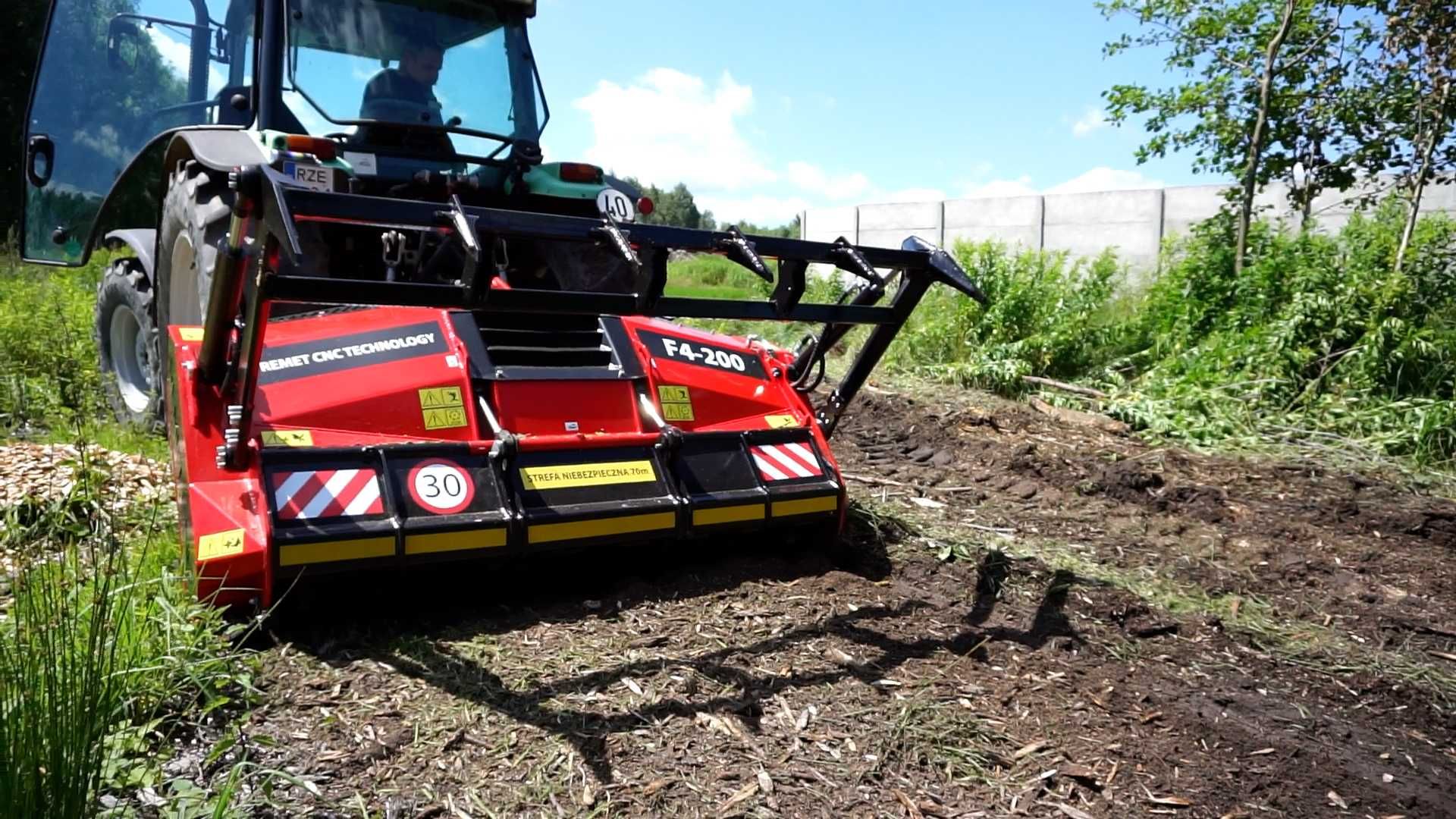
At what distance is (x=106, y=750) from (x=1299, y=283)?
759cm

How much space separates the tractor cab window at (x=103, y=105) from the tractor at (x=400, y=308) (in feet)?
0.05

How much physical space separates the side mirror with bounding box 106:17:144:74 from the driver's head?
1.48 metres

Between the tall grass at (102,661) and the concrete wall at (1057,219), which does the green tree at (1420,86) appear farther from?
the tall grass at (102,661)

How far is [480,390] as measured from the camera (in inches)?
145

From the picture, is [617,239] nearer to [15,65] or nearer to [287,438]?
[287,438]

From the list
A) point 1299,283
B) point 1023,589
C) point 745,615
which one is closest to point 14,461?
point 745,615

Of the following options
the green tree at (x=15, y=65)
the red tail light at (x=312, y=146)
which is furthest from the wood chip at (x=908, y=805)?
the green tree at (x=15, y=65)

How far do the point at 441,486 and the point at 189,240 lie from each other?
149 centimetres

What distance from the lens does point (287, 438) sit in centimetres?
329

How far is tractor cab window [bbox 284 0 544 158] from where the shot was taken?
14.3ft

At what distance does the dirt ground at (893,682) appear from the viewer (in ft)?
8.21

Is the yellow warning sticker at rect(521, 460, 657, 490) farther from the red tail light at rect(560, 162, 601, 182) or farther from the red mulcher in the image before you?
the red tail light at rect(560, 162, 601, 182)

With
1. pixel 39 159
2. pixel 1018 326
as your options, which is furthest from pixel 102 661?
pixel 1018 326

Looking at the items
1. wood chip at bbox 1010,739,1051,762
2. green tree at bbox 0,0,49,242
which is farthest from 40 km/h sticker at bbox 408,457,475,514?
green tree at bbox 0,0,49,242
